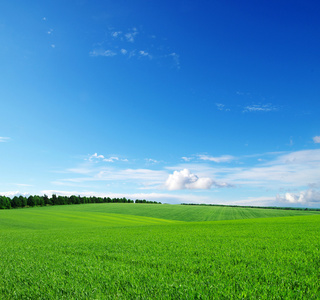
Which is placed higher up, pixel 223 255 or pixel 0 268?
pixel 223 255

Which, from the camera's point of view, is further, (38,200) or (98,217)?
(38,200)

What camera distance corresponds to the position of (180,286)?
13.9ft

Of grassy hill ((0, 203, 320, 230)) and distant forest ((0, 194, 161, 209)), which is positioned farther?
distant forest ((0, 194, 161, 209))

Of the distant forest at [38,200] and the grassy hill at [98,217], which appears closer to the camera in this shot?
the grassy hill at [98,217]

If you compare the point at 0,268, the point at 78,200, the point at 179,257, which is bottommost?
the point at 78,200

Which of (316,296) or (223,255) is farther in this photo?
(223,255)

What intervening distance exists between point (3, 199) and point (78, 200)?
41.0 metres

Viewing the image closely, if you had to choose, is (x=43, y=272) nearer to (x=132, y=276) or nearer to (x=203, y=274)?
(x=132, y=276)

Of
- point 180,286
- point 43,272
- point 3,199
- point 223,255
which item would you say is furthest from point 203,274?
point 3,199

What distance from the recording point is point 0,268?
696 centimetres

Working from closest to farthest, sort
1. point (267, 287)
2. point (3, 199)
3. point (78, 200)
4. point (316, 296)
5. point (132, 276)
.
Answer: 1. point (316, 296)
2. point (267, 287)
3. point (132, 276)
4. point (3, 199)
5. point (78, 200)

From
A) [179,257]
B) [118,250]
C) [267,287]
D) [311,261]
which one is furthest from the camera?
[118,250]

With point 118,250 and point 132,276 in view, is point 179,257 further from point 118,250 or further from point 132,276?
point 118,250

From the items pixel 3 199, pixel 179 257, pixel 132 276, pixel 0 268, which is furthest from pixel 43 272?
pixel 3 199
